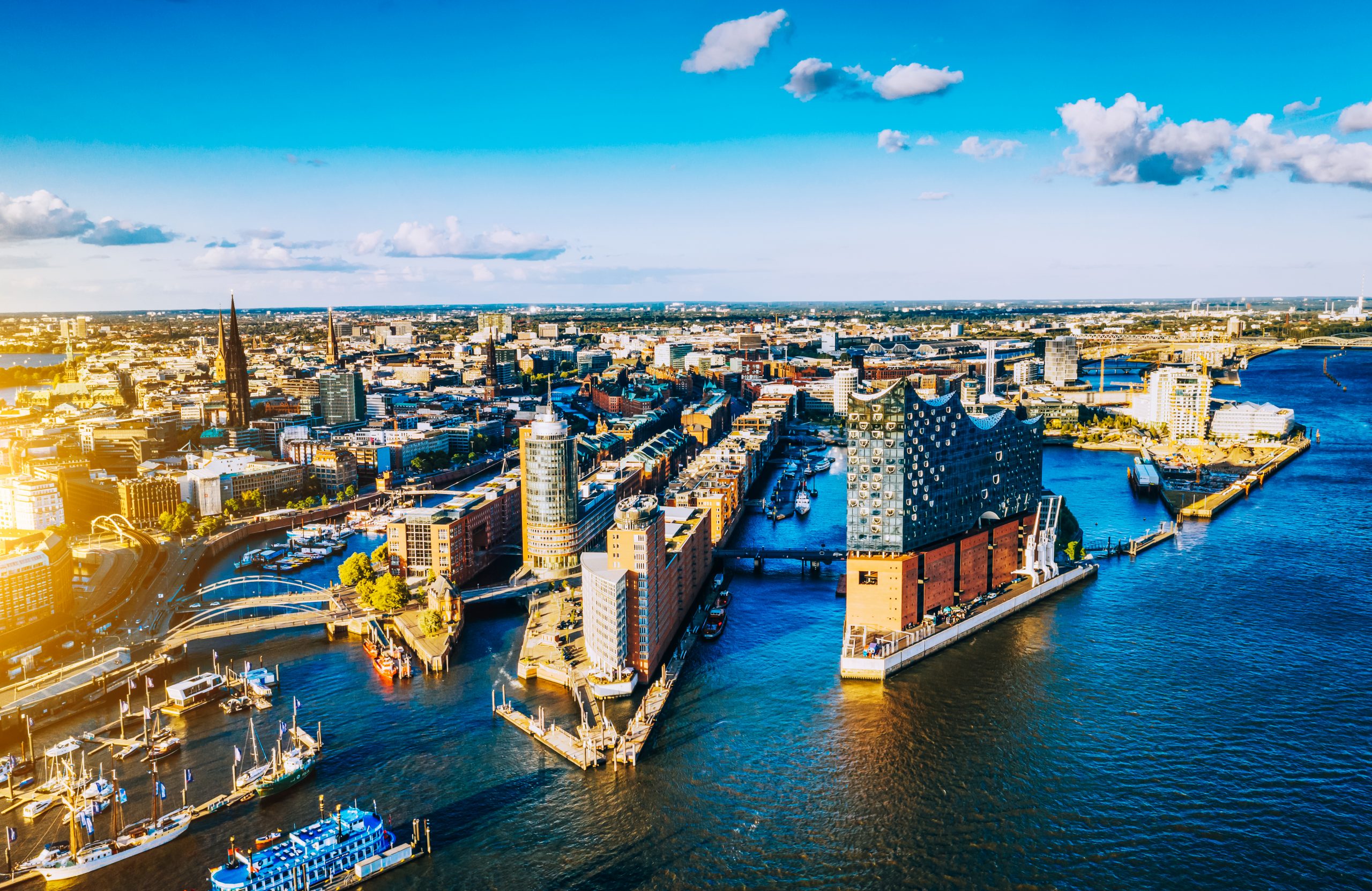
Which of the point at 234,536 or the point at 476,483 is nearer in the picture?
the point at 234,536

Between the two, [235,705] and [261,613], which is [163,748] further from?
[261,613]

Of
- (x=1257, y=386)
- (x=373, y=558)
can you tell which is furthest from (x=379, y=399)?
(x=1257, y=386)

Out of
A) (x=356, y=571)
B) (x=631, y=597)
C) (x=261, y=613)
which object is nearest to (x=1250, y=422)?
(x=631, y=597)

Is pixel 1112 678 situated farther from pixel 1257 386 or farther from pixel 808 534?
pixel 1257 386

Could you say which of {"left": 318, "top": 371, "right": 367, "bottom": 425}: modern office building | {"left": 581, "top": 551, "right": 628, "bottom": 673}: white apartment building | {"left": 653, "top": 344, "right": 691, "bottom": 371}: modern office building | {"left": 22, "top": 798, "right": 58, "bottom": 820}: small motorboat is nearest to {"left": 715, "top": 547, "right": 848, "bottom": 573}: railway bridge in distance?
{"left": 581, "top": 551, "right": 628, "bottom": 673}: white apartment building

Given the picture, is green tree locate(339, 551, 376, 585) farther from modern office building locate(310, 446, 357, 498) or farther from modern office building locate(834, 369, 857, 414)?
modern office building locate(834, 369, 857, 414)
